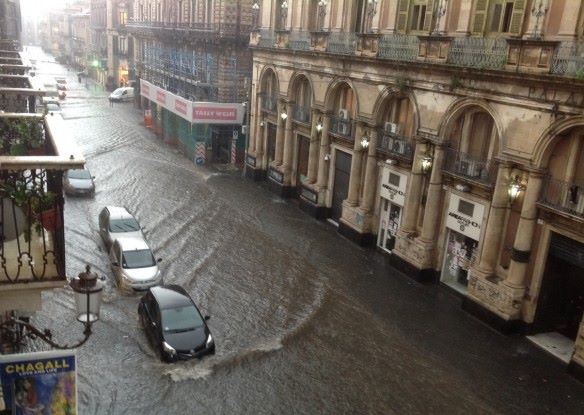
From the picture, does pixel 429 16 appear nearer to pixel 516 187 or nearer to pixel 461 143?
pixel 461 143

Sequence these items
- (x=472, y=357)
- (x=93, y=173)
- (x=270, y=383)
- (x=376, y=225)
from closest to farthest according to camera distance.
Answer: (x=270, y=383), (x=472, y=357), (x=376, y=225), (x=93, y=173)

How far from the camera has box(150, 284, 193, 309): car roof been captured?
15.7m

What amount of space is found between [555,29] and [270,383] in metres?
12.5

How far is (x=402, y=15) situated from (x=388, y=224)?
8.36m

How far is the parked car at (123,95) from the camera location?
63.4 metres

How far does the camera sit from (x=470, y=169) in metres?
18.9

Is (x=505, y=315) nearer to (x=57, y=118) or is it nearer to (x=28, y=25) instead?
(x=57, y=118)

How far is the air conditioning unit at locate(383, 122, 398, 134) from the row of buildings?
0.28ft

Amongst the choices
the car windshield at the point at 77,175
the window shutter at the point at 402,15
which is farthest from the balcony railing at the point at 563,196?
the car windshield at the point at 77,175

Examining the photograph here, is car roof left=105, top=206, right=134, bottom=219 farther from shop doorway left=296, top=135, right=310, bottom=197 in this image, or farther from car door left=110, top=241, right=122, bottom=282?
shop doorway left=296, top=135, right=310, bottom=197

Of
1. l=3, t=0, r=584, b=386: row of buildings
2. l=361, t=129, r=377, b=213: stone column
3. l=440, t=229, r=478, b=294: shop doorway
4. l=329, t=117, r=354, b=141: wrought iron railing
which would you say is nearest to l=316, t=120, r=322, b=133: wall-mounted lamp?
l=3, t=0, r=584, b=386: row of buildings

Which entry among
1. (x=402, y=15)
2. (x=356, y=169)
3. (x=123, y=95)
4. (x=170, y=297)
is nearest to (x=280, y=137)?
(x=356, y=169)

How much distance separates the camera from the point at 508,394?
1434cm

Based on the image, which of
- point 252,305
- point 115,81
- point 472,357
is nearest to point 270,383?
point 252,305
